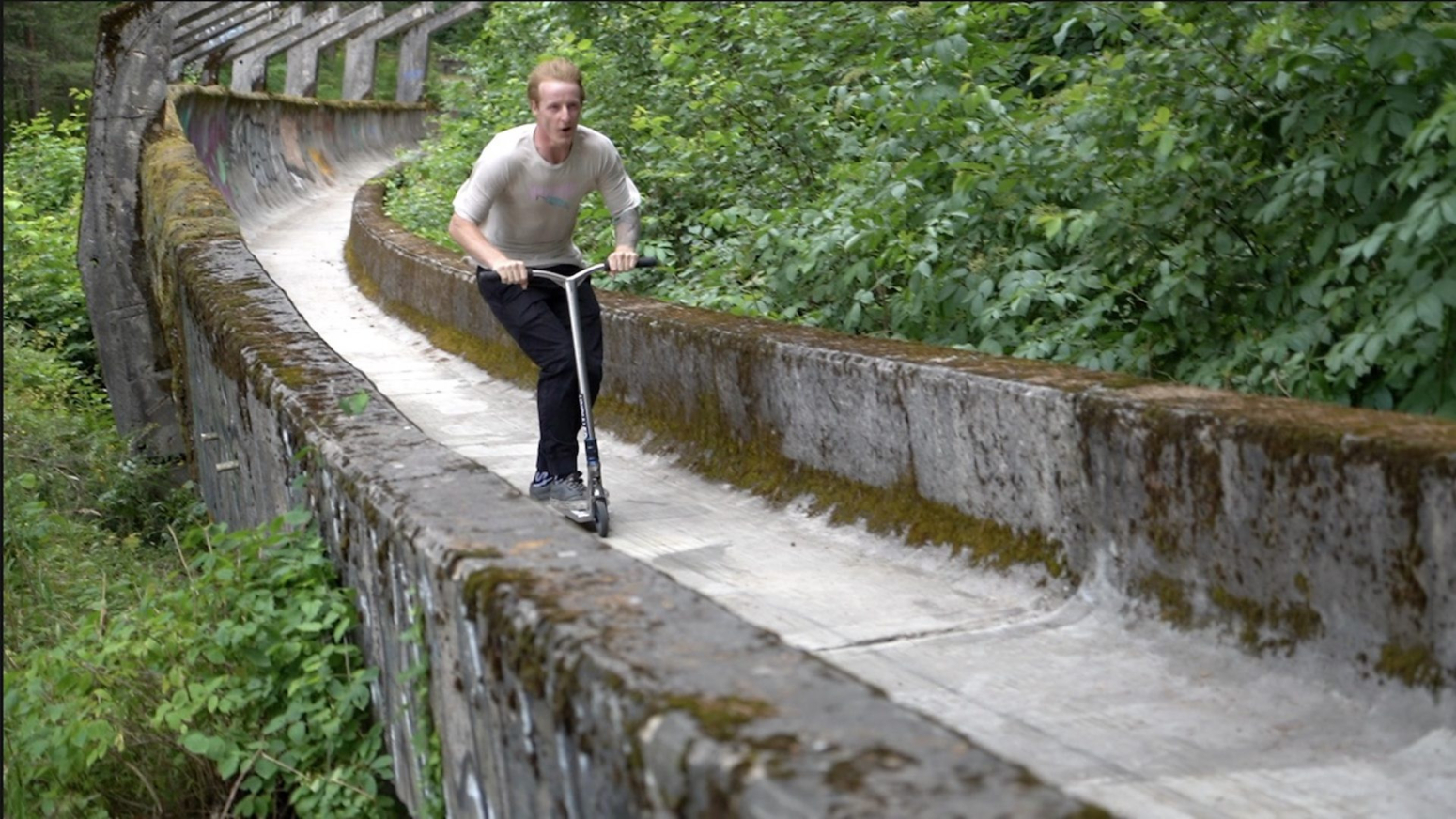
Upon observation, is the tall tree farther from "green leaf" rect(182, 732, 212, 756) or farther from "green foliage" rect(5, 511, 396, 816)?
"green leaf" rect(182, 732, 212, 756)

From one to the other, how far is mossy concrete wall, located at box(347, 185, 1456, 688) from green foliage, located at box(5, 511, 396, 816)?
2.09m

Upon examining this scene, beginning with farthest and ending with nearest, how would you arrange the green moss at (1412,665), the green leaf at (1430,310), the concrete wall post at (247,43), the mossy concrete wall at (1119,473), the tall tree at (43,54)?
the tall tree at (43,54)
the concrete wall post at (247,43)
the green leaf at (1430,310)
the mossy concrete wall at (1119,473)
the green moss at (1412,665)

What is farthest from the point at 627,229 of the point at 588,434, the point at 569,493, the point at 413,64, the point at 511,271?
the point at 413,64

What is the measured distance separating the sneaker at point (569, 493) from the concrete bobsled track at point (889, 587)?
185mm

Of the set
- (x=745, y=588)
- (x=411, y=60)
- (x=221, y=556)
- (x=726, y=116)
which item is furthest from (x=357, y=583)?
(x=411, y=60)

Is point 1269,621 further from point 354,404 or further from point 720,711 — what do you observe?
point 354,404

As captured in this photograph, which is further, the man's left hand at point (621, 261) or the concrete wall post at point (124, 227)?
the concrete wall post at point (124, 227)

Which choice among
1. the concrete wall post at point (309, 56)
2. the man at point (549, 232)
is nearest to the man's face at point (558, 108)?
the man at point (549, 232)

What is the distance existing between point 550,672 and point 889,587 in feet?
8.84

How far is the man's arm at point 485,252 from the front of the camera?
20.7ft

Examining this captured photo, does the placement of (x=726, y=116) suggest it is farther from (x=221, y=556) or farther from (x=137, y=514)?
(x=221, y=556)

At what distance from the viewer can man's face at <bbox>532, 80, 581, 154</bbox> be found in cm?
623

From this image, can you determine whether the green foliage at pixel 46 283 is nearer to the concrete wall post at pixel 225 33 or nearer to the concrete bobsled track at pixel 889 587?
the concrete wall post at pixel 225 33

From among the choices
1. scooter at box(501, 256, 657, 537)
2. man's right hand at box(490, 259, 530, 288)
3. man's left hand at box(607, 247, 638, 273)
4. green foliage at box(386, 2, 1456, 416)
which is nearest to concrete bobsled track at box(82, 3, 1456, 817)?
scooter at box(501, 256, 657, 537)
